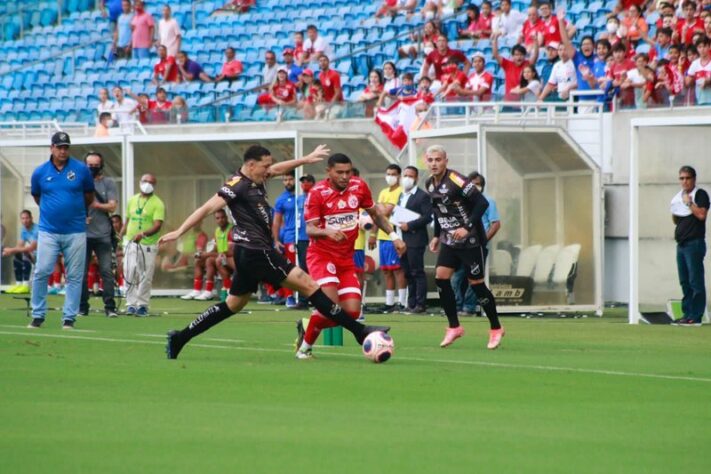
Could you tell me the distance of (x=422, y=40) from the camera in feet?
96.0

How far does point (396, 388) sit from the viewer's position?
1084 cm

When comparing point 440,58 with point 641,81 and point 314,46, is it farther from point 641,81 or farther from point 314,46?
point 314,46

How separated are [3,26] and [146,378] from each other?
32.1 m

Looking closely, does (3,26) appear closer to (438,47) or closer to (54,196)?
(438,47)

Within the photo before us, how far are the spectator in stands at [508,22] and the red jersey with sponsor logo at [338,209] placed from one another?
1406cm

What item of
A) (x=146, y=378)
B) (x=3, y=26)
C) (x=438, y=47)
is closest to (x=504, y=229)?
(x=438, y=47)

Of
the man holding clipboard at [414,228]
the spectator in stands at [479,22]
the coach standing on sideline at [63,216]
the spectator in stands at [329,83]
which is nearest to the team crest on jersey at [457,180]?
the coach standing on sideline at [63,216]

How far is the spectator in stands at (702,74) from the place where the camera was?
68.3 feet

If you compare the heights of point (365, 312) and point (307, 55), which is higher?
point (307, 55)

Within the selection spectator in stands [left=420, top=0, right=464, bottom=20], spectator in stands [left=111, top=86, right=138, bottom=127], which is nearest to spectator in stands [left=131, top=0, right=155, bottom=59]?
spectator in stands [left=111, top=86, right=138, bottom=127]

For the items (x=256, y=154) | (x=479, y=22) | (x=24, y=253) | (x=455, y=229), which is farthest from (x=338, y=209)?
(x=24, y=253)

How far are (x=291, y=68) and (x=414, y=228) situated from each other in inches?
331

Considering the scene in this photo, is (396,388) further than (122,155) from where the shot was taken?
No

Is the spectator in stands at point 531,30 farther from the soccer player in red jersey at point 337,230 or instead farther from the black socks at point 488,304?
the soccer player in red jersey at point 337,230
